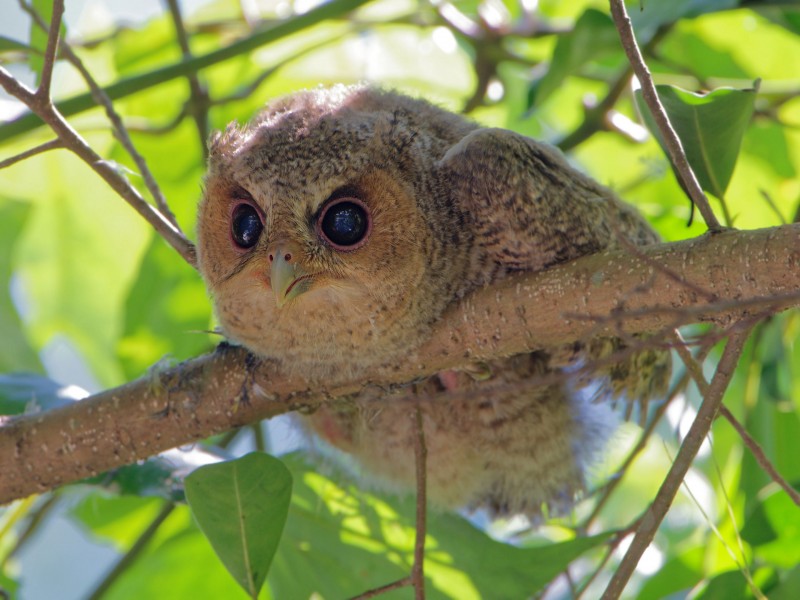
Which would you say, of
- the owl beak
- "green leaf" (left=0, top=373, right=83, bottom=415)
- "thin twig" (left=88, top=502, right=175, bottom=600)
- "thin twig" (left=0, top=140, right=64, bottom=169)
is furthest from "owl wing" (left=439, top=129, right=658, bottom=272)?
"thin twig" (left=88, top=502, right=175, bottom=600)

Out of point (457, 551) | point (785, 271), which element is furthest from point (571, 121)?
point (785, 271)

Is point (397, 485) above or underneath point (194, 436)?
underneath

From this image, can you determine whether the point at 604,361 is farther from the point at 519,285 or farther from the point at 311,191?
the point at 311,191

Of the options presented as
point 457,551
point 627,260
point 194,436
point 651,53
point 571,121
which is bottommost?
point 457,551

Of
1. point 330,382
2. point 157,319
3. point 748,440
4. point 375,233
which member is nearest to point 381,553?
point 330,382

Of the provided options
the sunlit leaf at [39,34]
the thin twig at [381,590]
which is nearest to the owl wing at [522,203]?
the thin twig at [381,590]
